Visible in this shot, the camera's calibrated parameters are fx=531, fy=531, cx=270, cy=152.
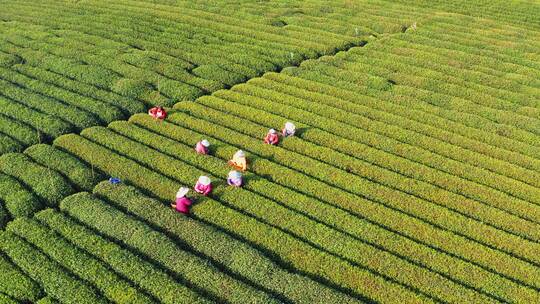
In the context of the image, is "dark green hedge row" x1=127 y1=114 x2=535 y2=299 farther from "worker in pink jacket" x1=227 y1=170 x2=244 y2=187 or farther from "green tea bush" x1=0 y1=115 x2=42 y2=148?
"green tea bush" x1=0 y1=115 x2=42 y2=148

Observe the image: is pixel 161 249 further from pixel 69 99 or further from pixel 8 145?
pixel 69 99

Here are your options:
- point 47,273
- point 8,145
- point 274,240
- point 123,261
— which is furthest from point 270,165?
point 8,145

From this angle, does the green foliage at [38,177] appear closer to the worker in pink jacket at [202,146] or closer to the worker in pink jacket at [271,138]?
the worker in pink jacket at [202,146]

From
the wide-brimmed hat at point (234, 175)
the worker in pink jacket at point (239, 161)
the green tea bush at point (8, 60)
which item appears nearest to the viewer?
the wide-brimmed hat at point (234, 175)

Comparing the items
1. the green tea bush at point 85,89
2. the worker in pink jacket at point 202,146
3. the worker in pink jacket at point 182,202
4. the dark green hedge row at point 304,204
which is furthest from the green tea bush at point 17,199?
the green tea bush at point 85,89

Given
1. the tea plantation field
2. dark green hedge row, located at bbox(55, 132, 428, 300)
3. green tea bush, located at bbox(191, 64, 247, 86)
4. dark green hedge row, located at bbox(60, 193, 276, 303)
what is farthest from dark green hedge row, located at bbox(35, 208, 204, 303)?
green tea bush, located at bbox(191, 64, 247, 86)

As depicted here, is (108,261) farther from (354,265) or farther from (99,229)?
(354,265)
